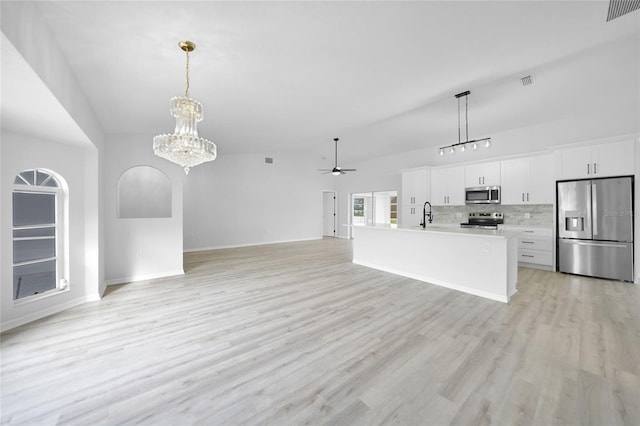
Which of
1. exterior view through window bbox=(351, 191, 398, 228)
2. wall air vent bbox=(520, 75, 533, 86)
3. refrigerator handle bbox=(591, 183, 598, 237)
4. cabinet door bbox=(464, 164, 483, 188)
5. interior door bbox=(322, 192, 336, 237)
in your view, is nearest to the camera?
wall air vent bbox=(520, 75, 533, 86)

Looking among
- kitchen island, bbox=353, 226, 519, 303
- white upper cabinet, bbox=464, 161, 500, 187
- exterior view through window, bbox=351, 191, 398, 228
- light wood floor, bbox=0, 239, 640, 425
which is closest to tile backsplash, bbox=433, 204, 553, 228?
white upper cabinet, bbox=464, 161, 500, 187

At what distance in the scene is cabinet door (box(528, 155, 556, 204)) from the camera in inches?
197

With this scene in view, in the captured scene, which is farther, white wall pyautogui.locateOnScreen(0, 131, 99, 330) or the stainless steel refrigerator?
the stainless steel refrigerator

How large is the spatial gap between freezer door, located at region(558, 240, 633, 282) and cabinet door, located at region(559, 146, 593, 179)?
4.09 ft

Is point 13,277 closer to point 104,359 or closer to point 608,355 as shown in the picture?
point 104,359

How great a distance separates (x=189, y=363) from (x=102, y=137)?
387cm

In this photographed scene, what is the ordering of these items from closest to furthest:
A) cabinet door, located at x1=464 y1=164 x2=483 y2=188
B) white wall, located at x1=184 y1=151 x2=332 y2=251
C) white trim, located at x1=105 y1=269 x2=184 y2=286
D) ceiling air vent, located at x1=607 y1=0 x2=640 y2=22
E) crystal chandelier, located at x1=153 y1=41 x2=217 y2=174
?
1. ceiling air vent, located at x1=607 y1=0 x2=640 y2=22
2. crystal chandelier, located at x1=153 y1=41 x2=217 y2=174
3. white trim, located at x1=105 y1=269 x2=184 y2=286
4. cabinet door, located at x1=464 y1=164 x2=483 y2=188
5. white wall, located at x1=184 y1=151 x2=332 y2=251

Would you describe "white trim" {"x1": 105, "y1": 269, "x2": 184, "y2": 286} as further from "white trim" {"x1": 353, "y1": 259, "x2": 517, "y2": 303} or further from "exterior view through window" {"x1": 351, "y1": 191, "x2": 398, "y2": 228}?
"exterior view through window" {"x1": 351, "y1": 191, "x2": 398, "y2": 228}

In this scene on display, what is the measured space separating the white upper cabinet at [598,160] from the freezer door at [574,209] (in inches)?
7.9

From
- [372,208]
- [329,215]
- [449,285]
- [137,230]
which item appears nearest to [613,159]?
[449,285]

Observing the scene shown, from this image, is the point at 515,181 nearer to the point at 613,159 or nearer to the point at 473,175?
the point at 473,175

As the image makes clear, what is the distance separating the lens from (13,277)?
2850 mm

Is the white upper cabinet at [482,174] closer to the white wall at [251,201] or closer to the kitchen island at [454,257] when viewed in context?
the kitchen island at [454,257]

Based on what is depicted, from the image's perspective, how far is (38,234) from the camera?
125 inches
